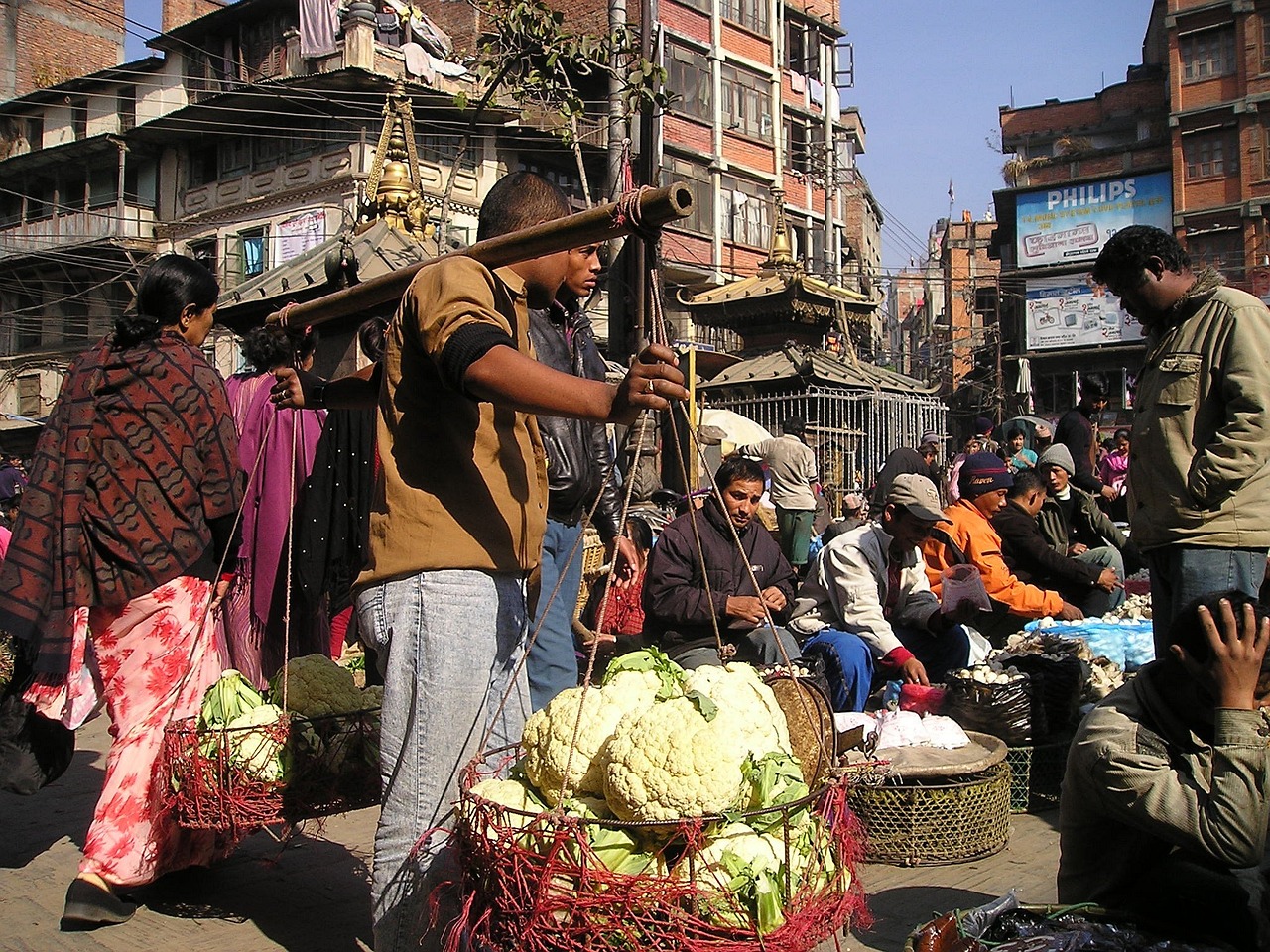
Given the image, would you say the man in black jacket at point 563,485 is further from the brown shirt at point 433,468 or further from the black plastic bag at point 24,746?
the black plastic bag at point 24,746

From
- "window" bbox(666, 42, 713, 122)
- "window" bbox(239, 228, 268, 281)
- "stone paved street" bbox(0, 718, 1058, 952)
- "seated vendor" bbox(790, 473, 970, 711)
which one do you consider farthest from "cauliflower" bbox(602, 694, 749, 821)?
"window" bbox(666, 42, 713, 122)

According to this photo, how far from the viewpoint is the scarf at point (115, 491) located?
11.2ft

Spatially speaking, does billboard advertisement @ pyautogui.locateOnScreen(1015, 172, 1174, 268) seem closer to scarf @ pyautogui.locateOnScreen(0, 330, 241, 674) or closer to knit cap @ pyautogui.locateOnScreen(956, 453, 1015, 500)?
knit cap @ pyautogui.locateOnScreen(956, 453, 1015, 500)

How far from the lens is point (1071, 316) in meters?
36.6

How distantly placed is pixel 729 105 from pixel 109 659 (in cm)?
3370

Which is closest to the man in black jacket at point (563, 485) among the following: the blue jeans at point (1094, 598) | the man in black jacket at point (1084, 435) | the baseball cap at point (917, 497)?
the baseball cap at point (917, 497)

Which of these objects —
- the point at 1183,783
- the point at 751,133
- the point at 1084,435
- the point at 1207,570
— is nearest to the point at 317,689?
the point at 1183,783

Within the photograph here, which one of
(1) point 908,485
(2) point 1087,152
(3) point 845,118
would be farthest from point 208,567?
(3) point 845,118

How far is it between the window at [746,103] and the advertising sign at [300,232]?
14.1m

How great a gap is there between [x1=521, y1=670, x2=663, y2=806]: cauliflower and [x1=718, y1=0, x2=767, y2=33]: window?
3568 cm

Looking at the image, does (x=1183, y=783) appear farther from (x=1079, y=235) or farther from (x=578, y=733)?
(x=1079, y=235)

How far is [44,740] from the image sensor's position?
4.08m

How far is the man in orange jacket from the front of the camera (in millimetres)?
5973

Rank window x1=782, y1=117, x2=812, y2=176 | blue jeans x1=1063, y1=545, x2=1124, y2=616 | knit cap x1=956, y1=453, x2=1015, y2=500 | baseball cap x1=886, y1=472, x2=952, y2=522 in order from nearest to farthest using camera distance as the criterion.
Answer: baseball cap x1=886, y1=472, x2=952, y2=522
knit cap x1=956, y1=453, x2=1015, y2=500
blue jeans x1=1063, y1=545, x2=1124, y2=616
window x1=782, y1=117, x2=812, y2=176
